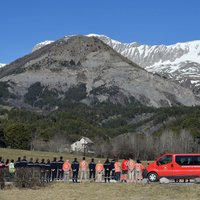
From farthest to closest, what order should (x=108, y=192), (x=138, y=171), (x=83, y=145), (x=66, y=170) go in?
(x=83, y=145) < (x=66, y=170) < (x=138, y=171) < (x=108, y=192)

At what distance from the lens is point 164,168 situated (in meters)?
38.6

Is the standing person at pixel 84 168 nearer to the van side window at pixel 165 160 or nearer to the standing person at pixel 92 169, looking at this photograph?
the standing person at pixel 92 169

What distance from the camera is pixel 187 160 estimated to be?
126 ft

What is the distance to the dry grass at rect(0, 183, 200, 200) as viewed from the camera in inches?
1308

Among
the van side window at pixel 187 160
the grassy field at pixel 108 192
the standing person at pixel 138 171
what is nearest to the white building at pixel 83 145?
the standing person at pixel 138 171

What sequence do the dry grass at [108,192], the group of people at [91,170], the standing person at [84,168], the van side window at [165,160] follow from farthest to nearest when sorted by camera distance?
1. the standing person at [84,168]
2. the group of people at [91,170]
3. the van side window at [165,160]
4. the dry grass at [108,192]

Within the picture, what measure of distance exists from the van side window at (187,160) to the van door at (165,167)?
25.1 inches

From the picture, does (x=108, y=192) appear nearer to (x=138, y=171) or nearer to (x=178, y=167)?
(x=138, y=171)

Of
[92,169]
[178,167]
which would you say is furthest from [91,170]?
[178,167]

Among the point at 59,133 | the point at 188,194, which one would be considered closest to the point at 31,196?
the point at 188,194

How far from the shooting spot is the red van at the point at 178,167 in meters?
38.2

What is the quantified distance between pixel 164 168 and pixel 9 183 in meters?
12.7

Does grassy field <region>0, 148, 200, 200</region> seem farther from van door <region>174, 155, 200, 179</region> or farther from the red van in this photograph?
van door <region>174, 155, 200, 179</region>

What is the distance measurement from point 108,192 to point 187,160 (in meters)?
7.41
